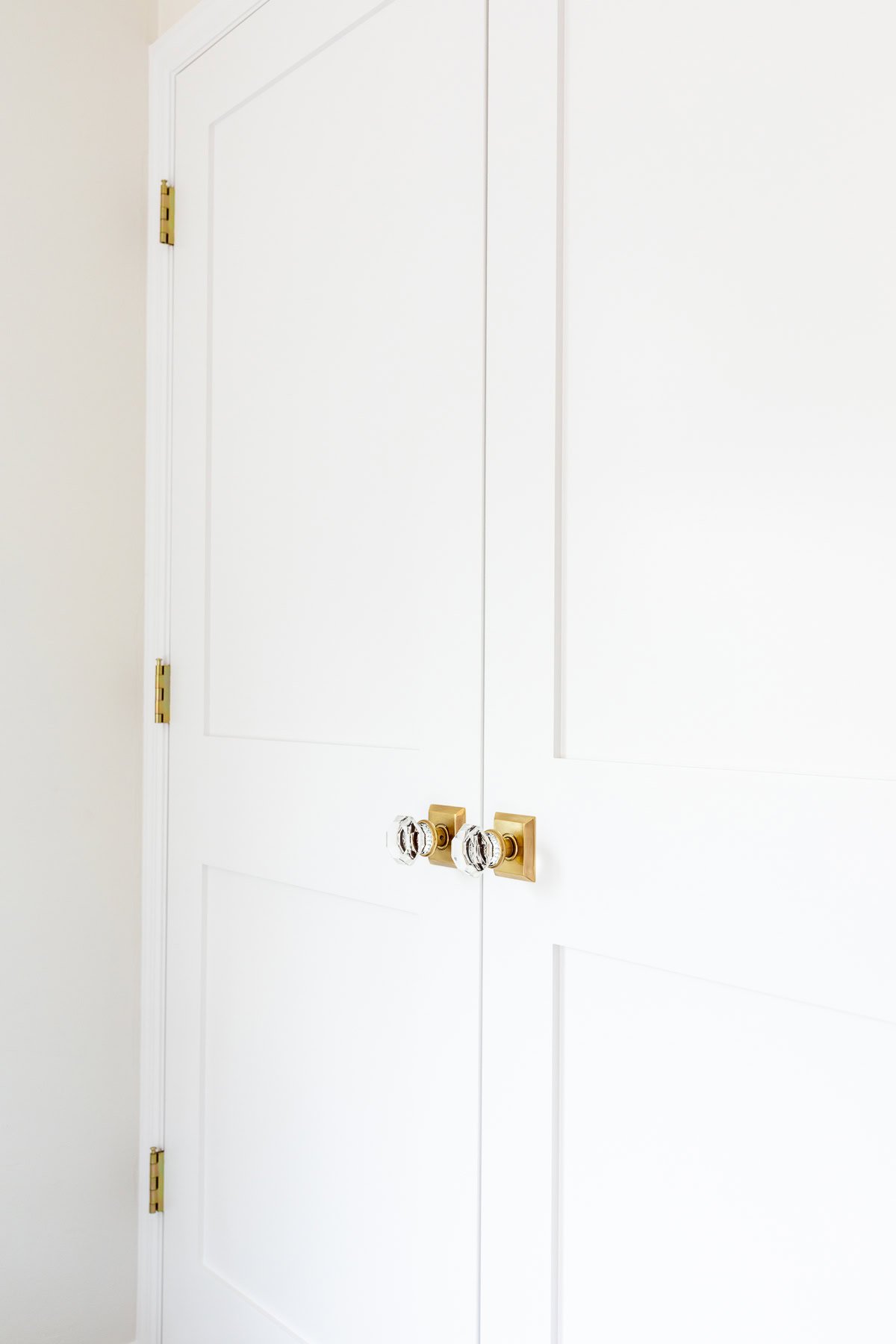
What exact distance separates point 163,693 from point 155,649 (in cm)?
7

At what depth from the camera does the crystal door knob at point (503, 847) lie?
1.01 m

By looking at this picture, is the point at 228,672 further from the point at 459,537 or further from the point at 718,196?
the point at 718,196

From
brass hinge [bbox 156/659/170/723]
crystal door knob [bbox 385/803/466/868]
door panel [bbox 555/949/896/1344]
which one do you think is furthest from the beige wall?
door panel [bbox 555/949/896/1344]

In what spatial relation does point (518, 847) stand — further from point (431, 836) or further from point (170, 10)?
point (170, 10)

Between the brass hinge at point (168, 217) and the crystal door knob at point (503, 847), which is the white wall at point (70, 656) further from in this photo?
the crystal door knob at point (503, 847)

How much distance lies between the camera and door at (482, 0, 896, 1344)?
30.6 inches

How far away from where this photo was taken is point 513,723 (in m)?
1.04

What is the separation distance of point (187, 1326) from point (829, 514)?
1443 mm

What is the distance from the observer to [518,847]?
1.02 m

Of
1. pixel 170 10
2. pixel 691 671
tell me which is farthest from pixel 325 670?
pixel 170 10

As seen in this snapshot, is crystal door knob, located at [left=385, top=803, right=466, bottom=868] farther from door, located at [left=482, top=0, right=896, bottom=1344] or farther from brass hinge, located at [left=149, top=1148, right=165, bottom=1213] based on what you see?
brass hinge, located at [left=149, top=1148, right=165, bottom=1213]

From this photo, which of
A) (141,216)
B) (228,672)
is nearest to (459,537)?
(228,672)

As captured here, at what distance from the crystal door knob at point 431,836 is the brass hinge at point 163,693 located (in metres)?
0.62

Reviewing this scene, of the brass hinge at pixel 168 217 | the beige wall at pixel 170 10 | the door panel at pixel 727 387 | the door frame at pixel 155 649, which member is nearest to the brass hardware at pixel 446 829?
the door panel at pixel 727 387
